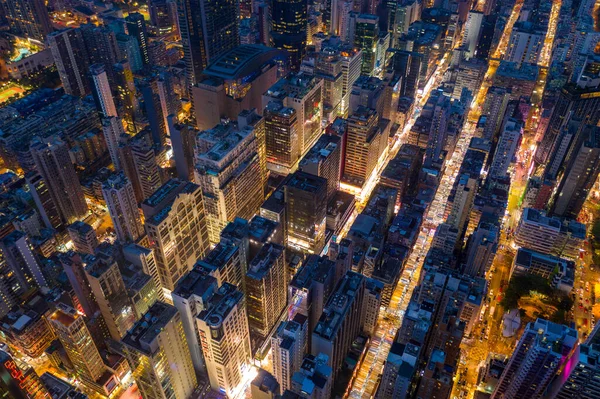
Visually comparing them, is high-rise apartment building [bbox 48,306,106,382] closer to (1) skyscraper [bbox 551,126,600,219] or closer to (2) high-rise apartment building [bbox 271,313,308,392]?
(2) high-rise apartment building [bbox 271,313,308,392]

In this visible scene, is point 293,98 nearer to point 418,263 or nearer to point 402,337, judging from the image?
point 418,263

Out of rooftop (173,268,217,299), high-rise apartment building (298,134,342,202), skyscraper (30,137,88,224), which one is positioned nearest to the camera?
rooftop (173,268,217,299)

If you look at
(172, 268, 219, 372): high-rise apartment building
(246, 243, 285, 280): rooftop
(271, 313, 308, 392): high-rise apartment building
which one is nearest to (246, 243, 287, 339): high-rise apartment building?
(246, 243, 285, 280): rooftop

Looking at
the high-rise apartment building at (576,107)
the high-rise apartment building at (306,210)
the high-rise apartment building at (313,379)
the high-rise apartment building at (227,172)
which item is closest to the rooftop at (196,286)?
the high-rise apartment building at (313,379)

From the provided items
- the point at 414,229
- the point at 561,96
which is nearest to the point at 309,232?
the point at 414,229

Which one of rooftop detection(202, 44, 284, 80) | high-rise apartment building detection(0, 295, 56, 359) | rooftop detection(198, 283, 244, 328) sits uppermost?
rooftop detection(202, 44, 284, 80)

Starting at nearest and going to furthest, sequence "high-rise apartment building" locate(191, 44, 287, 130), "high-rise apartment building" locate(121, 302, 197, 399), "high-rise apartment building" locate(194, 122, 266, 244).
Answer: "high-rise apartment building" locate(121, 302, 197, 399) → "high-rise apartment building" locate(194, 122, 266, 244) → "high-rise apartment building" locate(191, 44, 287, 130)
